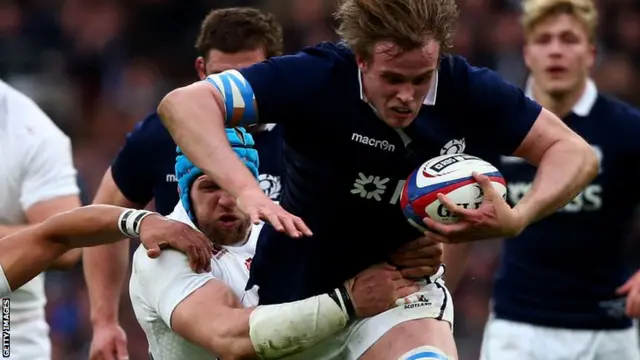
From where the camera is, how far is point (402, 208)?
15.3ft

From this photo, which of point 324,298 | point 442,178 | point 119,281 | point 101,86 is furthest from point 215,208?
point 101,86

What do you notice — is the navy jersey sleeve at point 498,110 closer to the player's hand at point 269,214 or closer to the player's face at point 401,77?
the player's face at point 401,77

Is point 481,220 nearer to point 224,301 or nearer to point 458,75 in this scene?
point 458,75

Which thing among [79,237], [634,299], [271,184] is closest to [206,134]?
[79,237]

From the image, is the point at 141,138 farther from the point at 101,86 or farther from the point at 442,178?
the point at 101,86

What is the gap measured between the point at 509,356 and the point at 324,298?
94.9 inches

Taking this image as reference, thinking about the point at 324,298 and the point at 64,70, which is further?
the point at 64,70

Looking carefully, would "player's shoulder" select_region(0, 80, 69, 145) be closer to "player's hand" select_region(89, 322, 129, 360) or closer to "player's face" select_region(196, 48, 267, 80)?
"player's face" select_region(196, 48, 267, 80)

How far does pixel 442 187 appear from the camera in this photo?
4484 mm

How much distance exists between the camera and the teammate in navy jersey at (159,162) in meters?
6.04

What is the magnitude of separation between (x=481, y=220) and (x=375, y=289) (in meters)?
0.57

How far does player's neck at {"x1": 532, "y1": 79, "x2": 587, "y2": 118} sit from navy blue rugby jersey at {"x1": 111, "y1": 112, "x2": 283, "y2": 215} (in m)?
1.71

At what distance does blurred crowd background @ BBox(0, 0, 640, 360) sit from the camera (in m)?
11.5
